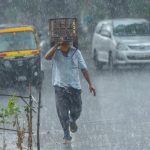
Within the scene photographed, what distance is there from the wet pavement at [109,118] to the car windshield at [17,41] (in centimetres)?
130

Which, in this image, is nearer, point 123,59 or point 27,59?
point 27,59

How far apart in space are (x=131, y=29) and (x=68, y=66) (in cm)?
1473

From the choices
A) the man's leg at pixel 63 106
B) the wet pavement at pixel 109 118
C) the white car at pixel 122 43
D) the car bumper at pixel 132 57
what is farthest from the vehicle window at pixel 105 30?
the man's leg at pixel 63 106

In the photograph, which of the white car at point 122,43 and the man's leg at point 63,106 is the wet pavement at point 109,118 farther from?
the white car at point 122,43

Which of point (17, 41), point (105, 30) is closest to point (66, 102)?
point (17, 41)

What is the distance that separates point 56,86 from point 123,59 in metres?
13.4

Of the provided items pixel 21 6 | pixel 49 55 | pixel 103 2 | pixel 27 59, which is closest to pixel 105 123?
pixel 49 55

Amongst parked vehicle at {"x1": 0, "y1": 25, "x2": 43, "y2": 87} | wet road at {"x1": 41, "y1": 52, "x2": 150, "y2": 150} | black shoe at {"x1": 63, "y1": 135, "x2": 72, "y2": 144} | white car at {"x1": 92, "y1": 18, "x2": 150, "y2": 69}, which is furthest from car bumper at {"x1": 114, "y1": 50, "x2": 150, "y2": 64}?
black shoe at {"x1": 63, "y1": 135, "x2": 72, "y2": 144}

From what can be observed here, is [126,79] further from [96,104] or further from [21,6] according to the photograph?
[21,6]

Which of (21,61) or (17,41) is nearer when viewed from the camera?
(21,61)

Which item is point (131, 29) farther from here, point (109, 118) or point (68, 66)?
point (68, 66)

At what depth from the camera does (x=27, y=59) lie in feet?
65.8

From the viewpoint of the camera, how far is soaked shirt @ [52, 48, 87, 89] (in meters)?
11.0

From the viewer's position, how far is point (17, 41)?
67.7 ft
